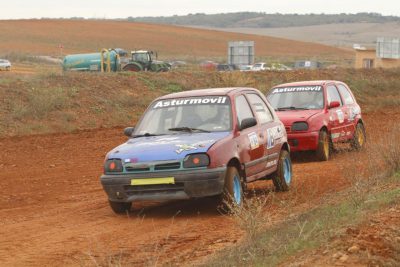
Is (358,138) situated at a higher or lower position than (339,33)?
higher

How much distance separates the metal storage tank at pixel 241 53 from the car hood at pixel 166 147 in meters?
49.4

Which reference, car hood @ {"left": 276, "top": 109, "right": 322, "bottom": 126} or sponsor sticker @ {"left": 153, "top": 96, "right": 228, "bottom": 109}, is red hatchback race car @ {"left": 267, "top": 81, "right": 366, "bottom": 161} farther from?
sponsor sticker @ {"left": 153, "top": 96, "right": 228, "bottom": 109}

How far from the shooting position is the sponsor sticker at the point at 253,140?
10945 mm

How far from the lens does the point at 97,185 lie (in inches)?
538

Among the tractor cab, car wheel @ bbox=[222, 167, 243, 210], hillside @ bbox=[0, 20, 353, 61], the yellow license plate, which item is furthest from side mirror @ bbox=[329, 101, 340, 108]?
hillside @ bbox=[0, 20, 353, 61]

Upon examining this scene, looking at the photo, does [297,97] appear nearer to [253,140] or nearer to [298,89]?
[298,89]

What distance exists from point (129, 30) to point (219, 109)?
100357 mm

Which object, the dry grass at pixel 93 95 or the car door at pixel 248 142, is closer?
the car door at pixel 248 142

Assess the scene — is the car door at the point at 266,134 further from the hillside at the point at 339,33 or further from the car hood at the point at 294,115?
the hillside at the point at 339,33

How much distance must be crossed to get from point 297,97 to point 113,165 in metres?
7.53

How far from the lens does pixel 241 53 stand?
6078 cm

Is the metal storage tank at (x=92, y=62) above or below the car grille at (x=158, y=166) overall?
below

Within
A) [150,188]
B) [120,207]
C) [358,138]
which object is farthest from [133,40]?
[150,188]

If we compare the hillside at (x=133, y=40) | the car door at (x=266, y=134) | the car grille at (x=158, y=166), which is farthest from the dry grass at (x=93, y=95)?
the hillside at (x=133, y=40)
